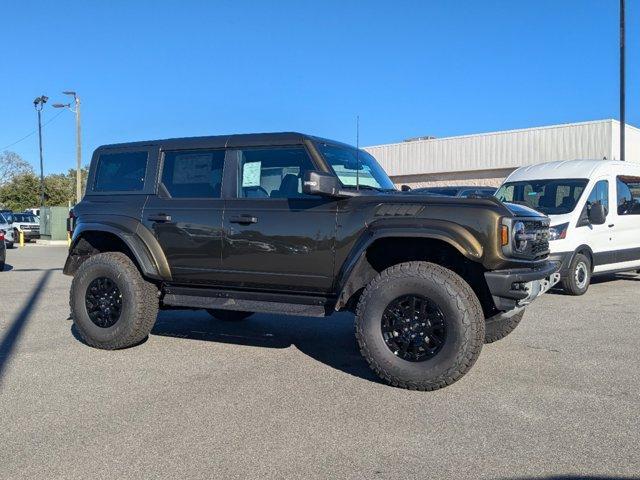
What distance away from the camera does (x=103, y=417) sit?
432 cm

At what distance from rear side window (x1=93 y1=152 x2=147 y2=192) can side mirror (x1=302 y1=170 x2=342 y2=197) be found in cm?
224

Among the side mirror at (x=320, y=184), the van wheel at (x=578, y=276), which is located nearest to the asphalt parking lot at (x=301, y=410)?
the side mirror at (x=320, y=184)

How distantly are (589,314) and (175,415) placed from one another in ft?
20.1

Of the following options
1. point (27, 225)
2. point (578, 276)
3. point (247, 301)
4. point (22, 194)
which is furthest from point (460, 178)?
point (22, 194)

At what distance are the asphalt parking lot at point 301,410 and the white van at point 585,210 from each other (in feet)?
9.22

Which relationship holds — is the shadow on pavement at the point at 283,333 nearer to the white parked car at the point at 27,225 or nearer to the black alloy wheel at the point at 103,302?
the black alloy wheel at the point at 103,302

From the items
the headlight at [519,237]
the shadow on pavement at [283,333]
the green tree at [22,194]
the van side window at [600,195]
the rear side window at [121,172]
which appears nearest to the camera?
the headlight at [519,237]

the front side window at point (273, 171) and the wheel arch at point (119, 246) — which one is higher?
the front side window at point (273, 171)

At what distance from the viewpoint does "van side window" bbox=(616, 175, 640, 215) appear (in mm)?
10898

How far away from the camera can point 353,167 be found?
19.5ft

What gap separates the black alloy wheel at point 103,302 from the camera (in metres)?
6.32

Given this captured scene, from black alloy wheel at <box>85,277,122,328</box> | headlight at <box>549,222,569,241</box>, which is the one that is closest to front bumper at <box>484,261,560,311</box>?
black alloy wheel at <box>85,277,122,328</box>

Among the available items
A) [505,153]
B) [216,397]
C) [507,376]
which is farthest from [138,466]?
[505,153]

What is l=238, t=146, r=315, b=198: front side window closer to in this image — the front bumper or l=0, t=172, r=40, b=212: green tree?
the front bumper
